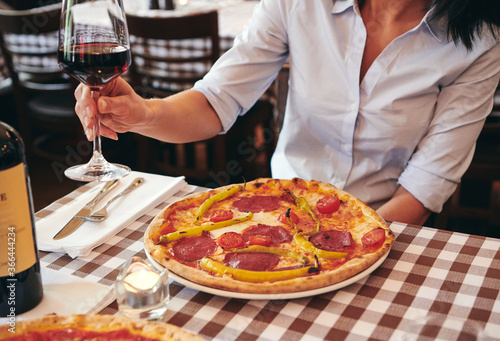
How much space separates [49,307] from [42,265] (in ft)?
0.55

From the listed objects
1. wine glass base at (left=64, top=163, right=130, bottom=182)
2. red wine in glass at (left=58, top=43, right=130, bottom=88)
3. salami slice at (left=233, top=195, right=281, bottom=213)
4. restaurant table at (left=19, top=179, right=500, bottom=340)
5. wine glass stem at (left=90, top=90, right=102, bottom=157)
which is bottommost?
restaurant table at (left=19, top=179, right=500, bottom=340)

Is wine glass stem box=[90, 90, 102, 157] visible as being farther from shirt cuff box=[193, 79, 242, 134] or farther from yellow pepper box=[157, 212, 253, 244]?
shirt cuff box=[193, 79, 242, 134]

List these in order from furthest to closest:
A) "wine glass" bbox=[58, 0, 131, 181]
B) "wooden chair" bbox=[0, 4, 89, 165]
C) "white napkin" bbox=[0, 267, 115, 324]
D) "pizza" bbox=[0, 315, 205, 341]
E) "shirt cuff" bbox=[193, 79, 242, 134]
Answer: "wooden chair" bbox=[0, 4, 89, 165], "shirt cuff" bbox=[193, 79, 242, 134], "wine glass" bbox=[58, 0, 131, 181], "white napkin" bbox=[0, 267, 115, 324], "pizza" bbox=[0, 315, 205, 341]

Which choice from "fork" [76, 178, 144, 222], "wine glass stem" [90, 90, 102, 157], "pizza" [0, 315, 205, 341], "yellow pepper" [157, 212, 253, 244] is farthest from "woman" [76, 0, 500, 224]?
"pizza" [0, 315, 205, 341]

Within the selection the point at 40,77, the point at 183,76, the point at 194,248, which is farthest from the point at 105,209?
the point at 40,77

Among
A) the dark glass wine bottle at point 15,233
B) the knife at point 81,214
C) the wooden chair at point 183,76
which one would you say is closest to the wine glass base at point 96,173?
the knife at point 81,214

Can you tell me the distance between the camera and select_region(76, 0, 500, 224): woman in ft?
4.99

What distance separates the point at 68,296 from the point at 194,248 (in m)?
0.24

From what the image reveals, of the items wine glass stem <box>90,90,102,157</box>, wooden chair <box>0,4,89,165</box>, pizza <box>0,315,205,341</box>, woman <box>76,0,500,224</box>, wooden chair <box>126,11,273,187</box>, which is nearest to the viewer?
pizza <box>0,315,205,341</box>

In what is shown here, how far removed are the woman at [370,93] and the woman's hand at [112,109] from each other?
37 mm

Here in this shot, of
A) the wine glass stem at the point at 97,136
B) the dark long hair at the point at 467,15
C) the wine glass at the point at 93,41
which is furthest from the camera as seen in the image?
the dark long hair at the point at 467,15

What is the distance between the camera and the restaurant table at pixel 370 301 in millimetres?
870

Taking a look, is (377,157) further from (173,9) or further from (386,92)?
(173,9)

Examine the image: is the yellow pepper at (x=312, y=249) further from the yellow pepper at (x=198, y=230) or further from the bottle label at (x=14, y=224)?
the bottle label at (x=14, y=224)
